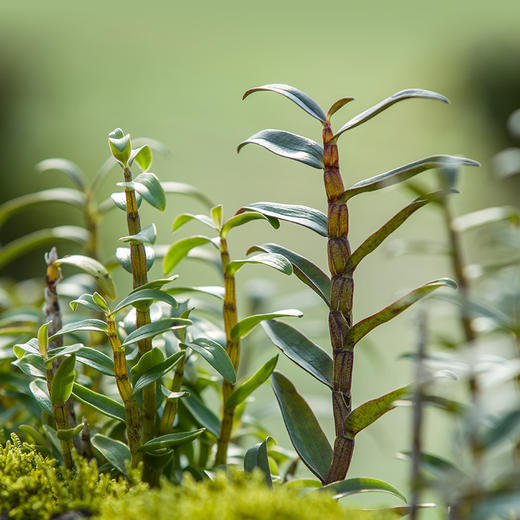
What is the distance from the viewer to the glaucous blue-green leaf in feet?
1.24

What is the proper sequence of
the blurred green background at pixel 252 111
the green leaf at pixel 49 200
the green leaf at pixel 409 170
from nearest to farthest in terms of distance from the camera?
the green leaf at pixel 409 170
the green leaf at pixel 49 200
the blurred green background at pixel 252 111

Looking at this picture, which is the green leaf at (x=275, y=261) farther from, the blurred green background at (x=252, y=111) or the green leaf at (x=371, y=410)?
the blurred green background at (x=252, y=111)

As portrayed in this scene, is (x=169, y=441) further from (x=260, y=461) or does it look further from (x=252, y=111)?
(x=252, y=111)

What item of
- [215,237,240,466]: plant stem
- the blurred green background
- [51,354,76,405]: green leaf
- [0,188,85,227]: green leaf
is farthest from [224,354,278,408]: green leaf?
the blurred green background

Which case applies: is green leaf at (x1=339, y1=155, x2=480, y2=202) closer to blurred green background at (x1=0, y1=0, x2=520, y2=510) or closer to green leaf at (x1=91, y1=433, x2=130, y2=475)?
green leaf at (x1=91, y1=433, x2=130, y2=475)

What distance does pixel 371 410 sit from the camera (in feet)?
1.19

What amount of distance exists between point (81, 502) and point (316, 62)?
2.95 metres

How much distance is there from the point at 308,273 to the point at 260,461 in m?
0.12

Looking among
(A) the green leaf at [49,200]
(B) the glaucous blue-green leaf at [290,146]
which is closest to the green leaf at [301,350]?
(B) the glaucous blue-green leaf at [290,146]

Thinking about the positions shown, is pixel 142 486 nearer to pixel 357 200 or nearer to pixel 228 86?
pixel 357 200

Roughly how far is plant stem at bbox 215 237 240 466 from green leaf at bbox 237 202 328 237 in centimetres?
5

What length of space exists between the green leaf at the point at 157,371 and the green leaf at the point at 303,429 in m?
0.08

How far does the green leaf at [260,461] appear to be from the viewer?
37cm

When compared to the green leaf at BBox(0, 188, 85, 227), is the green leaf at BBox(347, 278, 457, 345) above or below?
below
